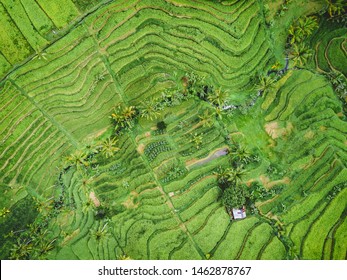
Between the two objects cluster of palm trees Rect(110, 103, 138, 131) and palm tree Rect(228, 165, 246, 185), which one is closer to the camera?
palm tree Rect(228, 165, 246, 185)

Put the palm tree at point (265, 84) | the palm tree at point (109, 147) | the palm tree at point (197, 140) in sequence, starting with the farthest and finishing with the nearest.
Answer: the palm tree at point (197, 140), the palm tree at point (109, 147), the palm tree at point (265, 84)

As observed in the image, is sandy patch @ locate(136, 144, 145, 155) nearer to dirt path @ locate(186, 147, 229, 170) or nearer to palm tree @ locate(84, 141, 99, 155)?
palm tree @ locate(84, 141, 99, 155)

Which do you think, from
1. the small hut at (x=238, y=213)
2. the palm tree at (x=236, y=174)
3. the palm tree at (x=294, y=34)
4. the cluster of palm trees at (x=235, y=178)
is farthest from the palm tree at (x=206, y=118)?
the palm tree at (x=294, y=34)

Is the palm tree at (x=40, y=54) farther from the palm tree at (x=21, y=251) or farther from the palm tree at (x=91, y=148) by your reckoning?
the palm tree at (x=21, y=251)

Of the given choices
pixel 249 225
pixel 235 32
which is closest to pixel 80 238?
pixel 249 225

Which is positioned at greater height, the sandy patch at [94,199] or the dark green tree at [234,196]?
the sandy patch at [94,199]

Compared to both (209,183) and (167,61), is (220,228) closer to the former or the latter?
(209,183)

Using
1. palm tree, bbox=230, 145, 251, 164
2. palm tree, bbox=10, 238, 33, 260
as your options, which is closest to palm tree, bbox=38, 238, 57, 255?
palm tree, bbox=10, 238, 33, 260
